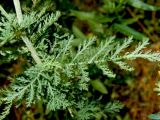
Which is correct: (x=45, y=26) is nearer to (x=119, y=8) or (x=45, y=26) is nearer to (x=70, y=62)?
(x=70, y=62)

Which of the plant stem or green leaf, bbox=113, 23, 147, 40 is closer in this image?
the plant stem

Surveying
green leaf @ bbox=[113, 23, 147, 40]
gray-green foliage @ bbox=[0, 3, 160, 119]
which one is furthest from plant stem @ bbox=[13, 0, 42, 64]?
green leaf @ bbox=[113, 23, 147, 40]

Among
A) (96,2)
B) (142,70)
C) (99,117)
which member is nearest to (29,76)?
(99,117)

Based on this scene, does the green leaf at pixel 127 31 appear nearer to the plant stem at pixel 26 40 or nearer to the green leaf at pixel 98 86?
the green leaf at pixel 98 86

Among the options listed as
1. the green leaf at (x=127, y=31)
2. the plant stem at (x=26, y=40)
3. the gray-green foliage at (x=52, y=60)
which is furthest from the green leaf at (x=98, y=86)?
the plant stem at (x=26, y=40)

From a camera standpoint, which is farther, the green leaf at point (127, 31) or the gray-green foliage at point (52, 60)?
the green leaf at point (127, 31)

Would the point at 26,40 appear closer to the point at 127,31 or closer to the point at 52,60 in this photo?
the point at 52,60

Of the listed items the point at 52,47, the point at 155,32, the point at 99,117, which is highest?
the point at 52,47

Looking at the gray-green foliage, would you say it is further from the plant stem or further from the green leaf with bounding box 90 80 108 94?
the green leaf with bounding box 90 80 108 94
